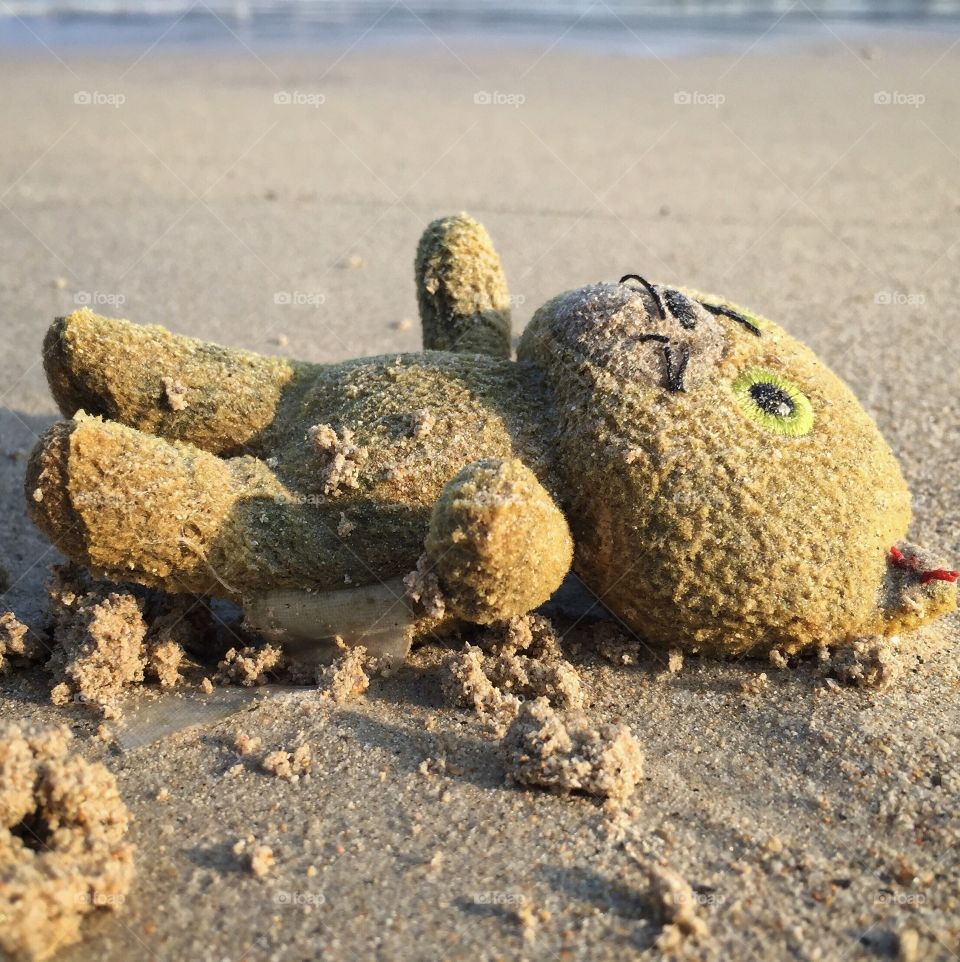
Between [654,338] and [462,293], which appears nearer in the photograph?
[654,338]

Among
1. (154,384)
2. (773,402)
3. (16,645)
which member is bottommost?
(16,645)

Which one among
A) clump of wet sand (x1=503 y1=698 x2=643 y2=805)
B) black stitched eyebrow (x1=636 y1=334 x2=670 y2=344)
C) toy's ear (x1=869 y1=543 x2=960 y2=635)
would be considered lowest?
clump of wet sand (x1=503 y1=698 x2=643 y2=805)

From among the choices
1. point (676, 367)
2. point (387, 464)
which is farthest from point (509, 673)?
point (676, 367)

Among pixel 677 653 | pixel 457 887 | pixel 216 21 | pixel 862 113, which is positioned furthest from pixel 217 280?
pixel 216 21

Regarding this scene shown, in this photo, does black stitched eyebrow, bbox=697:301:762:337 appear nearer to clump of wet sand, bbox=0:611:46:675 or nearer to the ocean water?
clump of wet sand, bbox=0:611:46:675

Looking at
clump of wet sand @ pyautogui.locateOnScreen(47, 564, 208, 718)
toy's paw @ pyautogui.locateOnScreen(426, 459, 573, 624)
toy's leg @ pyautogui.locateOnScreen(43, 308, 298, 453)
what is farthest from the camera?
toy's leg @ pyautogui.locateOnScreen(43, 308, 298, 453)

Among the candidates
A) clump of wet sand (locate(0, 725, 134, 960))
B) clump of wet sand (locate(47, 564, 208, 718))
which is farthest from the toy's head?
clump of wet sand (locate(0, 725, 134, 960))

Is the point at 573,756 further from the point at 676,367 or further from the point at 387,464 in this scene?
the point at 676,367

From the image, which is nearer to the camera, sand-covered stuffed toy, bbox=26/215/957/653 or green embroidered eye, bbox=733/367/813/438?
sand-covered stuffed toy, bbox=26/215/957/653

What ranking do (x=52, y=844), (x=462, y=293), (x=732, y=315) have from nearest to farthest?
(x=52, y=844) < (x=732, y=315) < (x=462, y=293)
